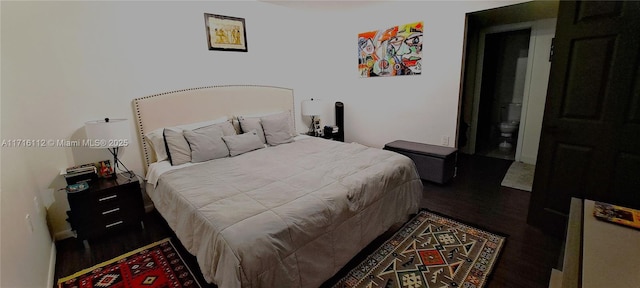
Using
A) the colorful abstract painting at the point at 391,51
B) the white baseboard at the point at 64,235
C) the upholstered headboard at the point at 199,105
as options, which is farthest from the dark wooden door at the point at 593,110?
the white baseboard at the point at 64,235

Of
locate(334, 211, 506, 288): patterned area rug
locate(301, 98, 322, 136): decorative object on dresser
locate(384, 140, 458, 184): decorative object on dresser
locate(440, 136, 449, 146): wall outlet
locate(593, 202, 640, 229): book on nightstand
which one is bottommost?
locate(334, 211, 506, 288): patterned area rug

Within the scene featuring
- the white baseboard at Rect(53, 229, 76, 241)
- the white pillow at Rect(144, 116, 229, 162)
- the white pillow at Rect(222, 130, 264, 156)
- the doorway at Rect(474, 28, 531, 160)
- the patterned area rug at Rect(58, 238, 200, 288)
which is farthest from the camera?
the doorway at Rect(474, 28, 531, 160)

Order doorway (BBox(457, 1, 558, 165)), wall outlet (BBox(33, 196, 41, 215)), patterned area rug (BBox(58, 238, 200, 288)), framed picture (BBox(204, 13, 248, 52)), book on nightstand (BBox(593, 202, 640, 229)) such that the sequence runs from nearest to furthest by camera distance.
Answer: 1. book on nightstand (BBox(593, 202, 640, 229))
2. patterned area rug (BBox(58, 238, 200, 288))
3. wall outlet (BBox(33, 196, 41, 215))
4. framed picture (BBox(204, 13, 248, 52))
5. doorway (BBox(457, 1, 558, 165))

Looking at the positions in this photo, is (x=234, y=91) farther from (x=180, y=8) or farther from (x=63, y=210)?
(x=63, y=210)

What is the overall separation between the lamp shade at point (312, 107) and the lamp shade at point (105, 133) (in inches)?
89.5

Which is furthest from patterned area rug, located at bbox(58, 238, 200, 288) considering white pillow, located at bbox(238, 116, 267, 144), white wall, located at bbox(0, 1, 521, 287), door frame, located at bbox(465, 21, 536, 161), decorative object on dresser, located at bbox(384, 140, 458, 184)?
door frame, located at bbox(465, 21, 536, 161)

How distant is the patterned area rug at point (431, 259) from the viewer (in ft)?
5.75

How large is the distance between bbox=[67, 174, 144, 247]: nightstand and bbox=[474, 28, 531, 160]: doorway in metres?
4.63

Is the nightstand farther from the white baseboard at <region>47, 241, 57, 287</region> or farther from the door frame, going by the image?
the door frame

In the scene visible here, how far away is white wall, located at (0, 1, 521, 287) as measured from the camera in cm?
203

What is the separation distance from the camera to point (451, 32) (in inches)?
130

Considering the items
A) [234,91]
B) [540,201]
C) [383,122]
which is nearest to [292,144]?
[234,91]

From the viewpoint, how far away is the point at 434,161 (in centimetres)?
317

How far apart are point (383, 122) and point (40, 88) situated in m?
3.82
